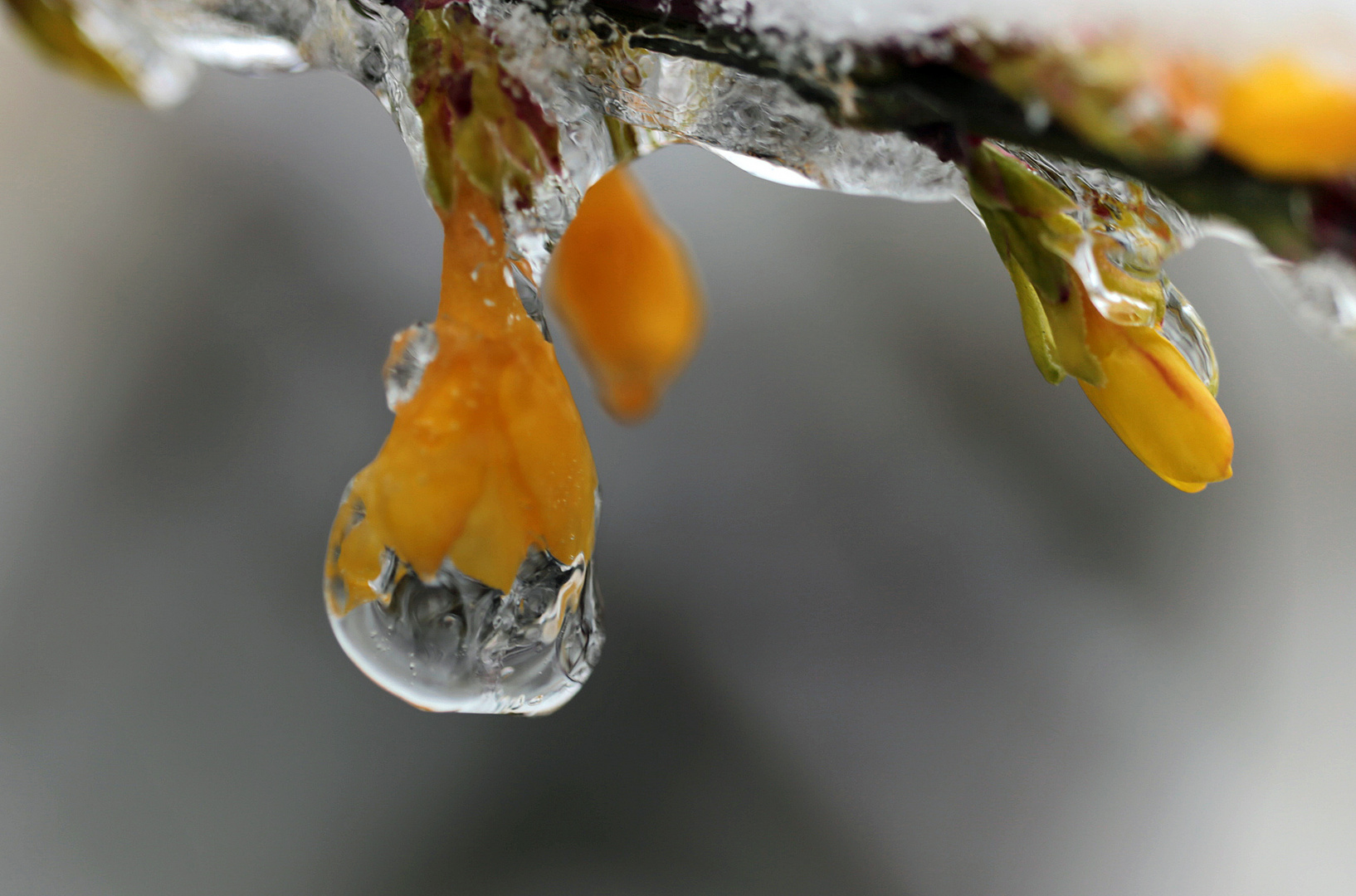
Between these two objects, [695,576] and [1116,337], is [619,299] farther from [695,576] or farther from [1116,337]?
[695,576]

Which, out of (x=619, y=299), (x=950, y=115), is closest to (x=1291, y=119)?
(x=950, y=115)

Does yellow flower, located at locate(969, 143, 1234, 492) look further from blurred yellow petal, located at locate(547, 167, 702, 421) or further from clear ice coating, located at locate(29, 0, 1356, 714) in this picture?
blurred yellow petal, located at locate(547, 167, 702, 421)

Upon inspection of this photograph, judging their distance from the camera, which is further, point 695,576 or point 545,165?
point 695,576

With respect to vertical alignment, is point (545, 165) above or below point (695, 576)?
above

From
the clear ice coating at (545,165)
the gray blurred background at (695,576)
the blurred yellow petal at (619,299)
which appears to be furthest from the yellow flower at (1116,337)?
the gray blurred background at (695,576)

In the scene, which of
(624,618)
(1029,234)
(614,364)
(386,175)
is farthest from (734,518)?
(1029,234)

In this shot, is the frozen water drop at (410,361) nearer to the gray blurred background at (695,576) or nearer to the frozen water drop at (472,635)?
the frozen water drop at (472,635)
